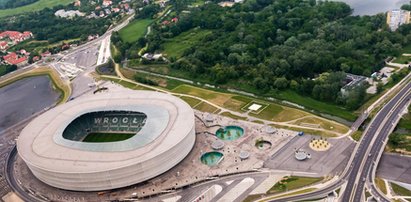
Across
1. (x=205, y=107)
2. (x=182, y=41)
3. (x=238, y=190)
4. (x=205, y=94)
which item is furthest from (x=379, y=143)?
(x=182, y=41)

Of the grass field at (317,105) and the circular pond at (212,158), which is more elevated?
the grass field at (317,105)

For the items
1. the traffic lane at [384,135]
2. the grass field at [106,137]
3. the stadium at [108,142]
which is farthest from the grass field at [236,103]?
the traffic lane at [384,135]

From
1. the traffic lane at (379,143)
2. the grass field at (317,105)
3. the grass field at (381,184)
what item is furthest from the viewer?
the grass field at (317,105)

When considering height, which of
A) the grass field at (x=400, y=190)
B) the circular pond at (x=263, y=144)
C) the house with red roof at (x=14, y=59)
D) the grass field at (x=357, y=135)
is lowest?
the house with red roof at (x=14, y=59)

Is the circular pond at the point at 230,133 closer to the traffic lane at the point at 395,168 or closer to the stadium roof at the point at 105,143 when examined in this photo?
the stadium roof at the point at 105,143

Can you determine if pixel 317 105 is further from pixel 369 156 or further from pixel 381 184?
pixel 381 184

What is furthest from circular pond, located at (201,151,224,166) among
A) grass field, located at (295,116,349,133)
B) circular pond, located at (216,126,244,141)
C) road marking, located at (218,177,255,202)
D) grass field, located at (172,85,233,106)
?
grass field, located at (172,85,233,106)
